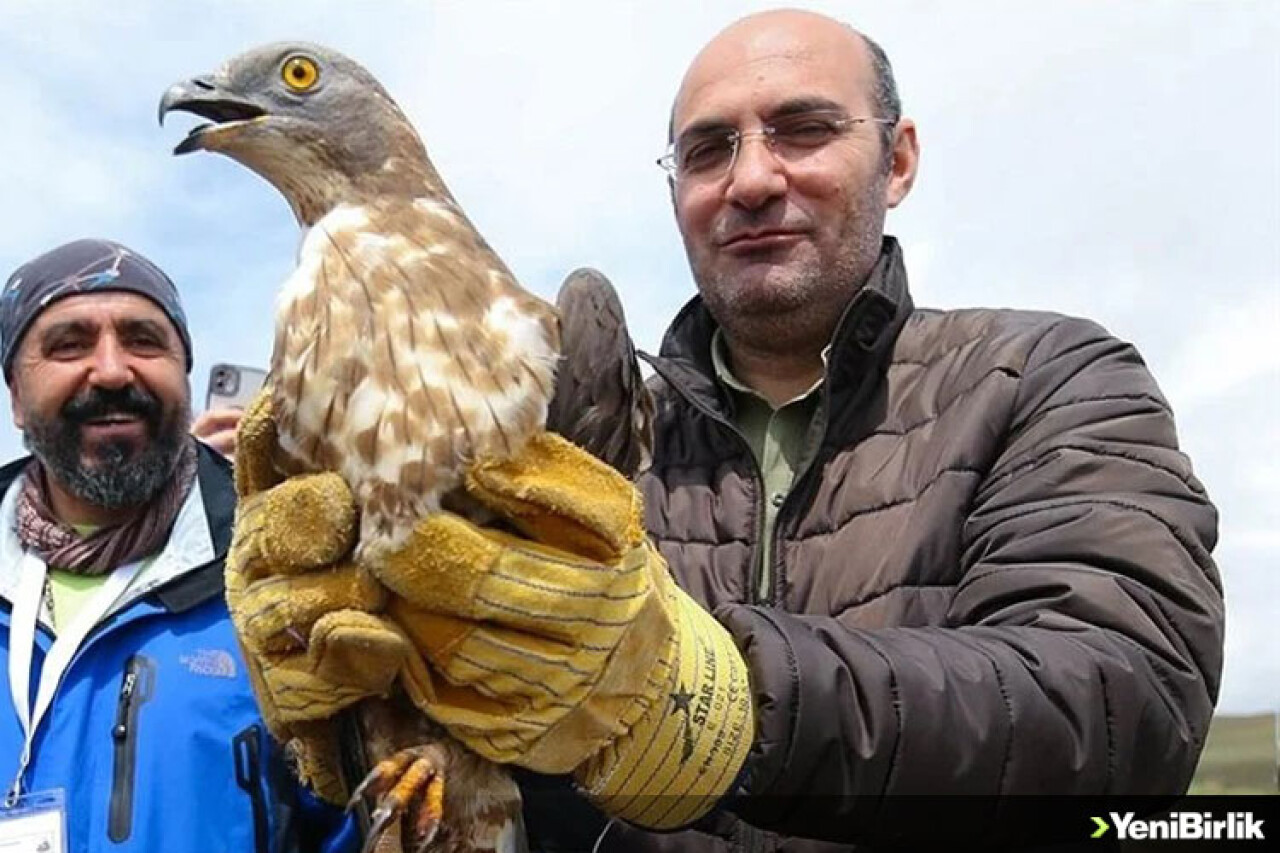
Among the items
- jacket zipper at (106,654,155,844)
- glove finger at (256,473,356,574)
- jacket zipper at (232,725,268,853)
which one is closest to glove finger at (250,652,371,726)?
glove finger at (256,473,356,574)

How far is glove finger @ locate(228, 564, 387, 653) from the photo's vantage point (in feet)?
9.78

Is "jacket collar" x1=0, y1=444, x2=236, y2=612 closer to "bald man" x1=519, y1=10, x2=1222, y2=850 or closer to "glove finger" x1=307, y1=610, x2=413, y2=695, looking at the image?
"bald man" x1=519, y1=10, x2=1222, y2=850

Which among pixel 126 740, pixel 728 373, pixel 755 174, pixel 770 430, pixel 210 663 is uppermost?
pixel 755 174

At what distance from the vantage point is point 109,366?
557 cm

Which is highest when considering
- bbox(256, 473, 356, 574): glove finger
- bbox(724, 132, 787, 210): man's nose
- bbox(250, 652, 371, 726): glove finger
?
bbox(724, 132, 787, 210): man's nose

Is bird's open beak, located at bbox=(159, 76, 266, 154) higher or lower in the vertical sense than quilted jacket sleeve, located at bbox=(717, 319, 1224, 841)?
higher

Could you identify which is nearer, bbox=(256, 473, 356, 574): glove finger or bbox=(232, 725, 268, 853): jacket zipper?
bbox=(256, 473, 356, 574): glove finger

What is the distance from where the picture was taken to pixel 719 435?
3926mm

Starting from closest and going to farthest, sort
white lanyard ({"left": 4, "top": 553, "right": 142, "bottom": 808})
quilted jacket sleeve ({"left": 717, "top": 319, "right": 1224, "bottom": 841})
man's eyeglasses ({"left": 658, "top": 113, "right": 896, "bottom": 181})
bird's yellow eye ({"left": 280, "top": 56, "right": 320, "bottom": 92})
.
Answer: quilted jacket sleeve ({"left": 717, "top": 319, "right": 1224, "bottom": 841})
bird's yellow eye ({"left": 280, "top": 56, "right": 320, "bottom": 92})
man's eyeglasses ({"left": 658, "top": 113, "right": 896, "bottom": 181})
white lanyard ({"left": 4, "top": 553, "right": 142, "bottom": 808})

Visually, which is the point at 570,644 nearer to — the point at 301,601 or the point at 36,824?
the point at 301,601

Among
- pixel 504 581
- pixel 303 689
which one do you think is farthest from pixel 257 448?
pixel 504 581

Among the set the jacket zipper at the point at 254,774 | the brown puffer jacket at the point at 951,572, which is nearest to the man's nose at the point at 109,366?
the jacket zipper at the point at 254,774

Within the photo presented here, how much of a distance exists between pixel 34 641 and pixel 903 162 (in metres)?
3.50

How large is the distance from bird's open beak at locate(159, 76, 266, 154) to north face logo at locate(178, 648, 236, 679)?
2.03 m
